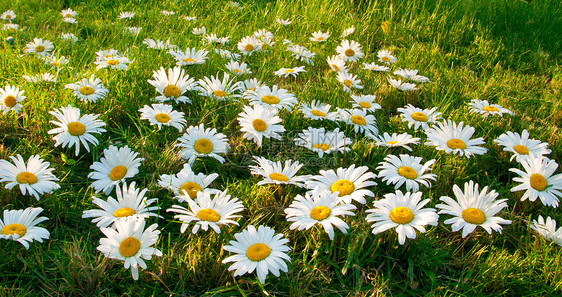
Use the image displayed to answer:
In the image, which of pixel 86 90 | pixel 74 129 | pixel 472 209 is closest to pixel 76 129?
pixel 74 129

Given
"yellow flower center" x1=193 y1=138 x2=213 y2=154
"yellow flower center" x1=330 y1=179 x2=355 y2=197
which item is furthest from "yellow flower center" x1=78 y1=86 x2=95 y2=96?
"yellow flower center" x1=330 y1=179 x2=355 y2=197

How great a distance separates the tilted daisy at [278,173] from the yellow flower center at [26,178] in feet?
3.18

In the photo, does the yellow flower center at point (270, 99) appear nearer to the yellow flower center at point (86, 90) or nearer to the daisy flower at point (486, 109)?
the yellow flower center at point (86, 90)

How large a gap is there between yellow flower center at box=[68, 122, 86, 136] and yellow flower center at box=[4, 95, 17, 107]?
460 millimetres

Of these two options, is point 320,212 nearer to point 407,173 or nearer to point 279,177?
point 279,177

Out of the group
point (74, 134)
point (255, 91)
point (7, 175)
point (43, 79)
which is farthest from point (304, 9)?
point (7, 175)

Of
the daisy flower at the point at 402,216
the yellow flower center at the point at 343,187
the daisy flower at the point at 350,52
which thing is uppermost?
the daisy flower at the point at 402,216

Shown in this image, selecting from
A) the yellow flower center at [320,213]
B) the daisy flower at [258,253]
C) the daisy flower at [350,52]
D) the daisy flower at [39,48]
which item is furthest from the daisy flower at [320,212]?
the daisy flower at [39,48]

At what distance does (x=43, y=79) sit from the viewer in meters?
2.59

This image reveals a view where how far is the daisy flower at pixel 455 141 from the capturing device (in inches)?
87.0

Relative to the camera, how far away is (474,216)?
1.76 metres

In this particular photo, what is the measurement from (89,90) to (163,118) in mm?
539

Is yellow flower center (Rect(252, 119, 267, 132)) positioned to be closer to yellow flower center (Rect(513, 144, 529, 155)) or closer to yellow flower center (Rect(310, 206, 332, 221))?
yellow flower center (Rect(310, 206, 332, 221))

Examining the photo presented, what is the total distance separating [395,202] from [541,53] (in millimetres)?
2894
